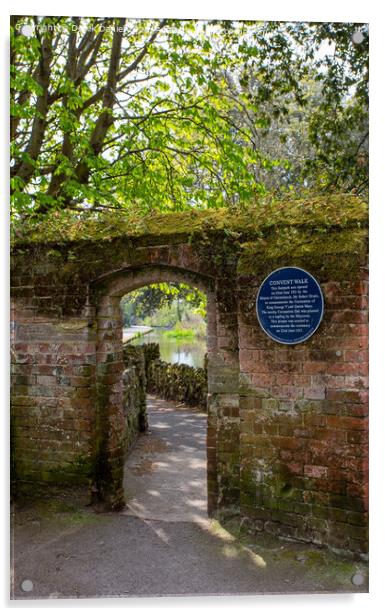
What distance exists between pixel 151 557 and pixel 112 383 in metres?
1.86

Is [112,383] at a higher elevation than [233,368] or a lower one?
lower

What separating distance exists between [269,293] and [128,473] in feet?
14.8

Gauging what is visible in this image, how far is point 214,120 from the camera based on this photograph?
740 centimetres

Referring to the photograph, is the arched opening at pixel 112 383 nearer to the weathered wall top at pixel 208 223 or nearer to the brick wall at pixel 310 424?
the weathered wall top at pixel 208 223

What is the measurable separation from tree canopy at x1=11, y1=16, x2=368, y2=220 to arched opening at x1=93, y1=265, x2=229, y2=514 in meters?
0.91

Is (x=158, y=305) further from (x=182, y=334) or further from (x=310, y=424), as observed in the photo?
(x=310, y=424)

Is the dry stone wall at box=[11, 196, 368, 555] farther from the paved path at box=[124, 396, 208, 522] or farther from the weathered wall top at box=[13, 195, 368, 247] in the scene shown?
the paved path at box=[124, 396, 208, 522]

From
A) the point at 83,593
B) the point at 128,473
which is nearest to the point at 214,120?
the point at 128,473

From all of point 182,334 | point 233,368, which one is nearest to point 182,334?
point 182,334

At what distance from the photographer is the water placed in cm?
2417

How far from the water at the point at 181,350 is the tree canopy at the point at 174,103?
1423cm

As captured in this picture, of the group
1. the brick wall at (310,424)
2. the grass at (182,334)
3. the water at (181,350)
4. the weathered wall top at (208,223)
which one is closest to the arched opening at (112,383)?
the weathered wall top at (208,223)

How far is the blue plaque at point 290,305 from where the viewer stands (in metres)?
4.51

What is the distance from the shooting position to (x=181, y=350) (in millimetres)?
30078
